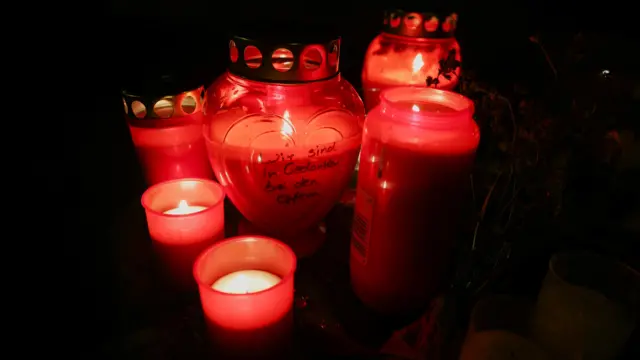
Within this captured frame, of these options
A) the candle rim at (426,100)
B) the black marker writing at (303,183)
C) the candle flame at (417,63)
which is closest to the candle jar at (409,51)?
the candle flame at (417,63)

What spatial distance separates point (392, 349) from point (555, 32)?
0.73 meters

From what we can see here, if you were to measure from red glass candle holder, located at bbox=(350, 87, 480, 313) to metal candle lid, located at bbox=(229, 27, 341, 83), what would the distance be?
0.28 feet

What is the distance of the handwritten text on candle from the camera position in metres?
0.64

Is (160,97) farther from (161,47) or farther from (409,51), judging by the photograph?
(409,51)

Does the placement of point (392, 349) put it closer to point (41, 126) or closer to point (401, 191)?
point (401, 191)

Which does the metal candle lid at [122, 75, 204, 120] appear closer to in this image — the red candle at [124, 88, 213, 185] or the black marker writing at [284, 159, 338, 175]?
the red candle at [124, 88, 213, 185]

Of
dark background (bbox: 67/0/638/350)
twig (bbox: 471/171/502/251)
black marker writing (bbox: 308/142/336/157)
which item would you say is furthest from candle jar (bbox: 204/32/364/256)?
dark background (bbox: 67/0/638/350)

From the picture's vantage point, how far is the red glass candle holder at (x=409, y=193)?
1.83 feet

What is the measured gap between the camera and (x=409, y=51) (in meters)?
0.92

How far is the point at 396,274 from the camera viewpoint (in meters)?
0.62

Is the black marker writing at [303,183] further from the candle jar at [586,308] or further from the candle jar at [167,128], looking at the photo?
the candle jar at [586,308]

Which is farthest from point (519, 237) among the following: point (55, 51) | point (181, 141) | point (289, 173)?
point (55, 51)

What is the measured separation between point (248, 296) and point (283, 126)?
0.22 m

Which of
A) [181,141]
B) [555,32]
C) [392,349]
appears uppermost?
[555,32]
